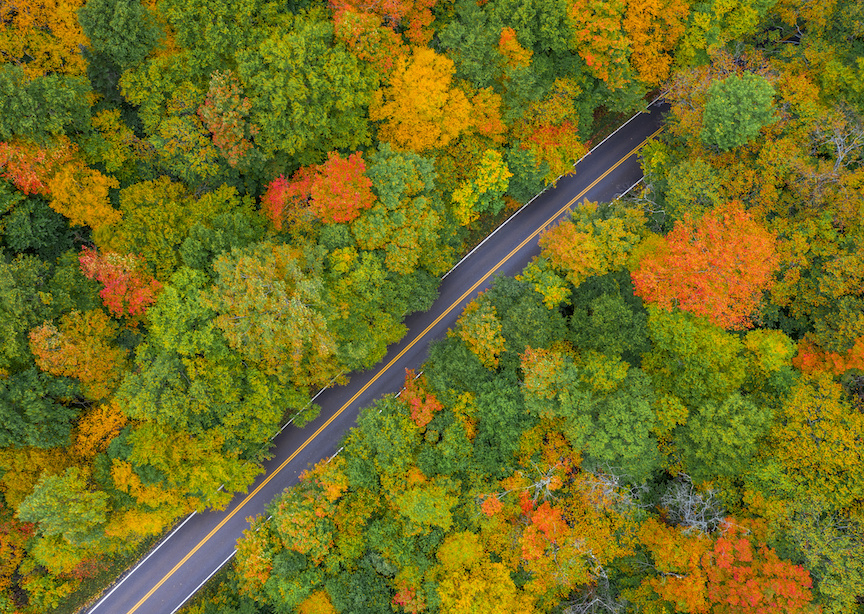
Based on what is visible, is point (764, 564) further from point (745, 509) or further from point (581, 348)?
point (581, 348)

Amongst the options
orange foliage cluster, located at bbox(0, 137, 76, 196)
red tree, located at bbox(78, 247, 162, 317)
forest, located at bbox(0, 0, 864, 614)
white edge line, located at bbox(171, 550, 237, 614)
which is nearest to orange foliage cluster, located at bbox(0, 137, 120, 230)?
orange foliage cluster, located at bbox(0, 137, 76, 196)

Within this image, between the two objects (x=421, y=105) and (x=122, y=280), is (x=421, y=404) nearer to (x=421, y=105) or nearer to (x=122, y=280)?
(x=421, y=105)

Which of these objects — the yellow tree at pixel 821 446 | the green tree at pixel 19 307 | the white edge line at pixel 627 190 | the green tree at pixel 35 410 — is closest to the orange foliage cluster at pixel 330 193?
the green tree at pixel 19 307

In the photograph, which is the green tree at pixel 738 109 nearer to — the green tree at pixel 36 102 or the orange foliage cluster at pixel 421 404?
the orange foliage cluster at pixel 421 404

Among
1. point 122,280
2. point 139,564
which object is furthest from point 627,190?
point 139,564

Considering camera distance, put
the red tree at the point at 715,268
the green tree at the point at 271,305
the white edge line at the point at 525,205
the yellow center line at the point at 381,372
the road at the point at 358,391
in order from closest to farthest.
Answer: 1. the green tree at the point at 271,305
2. the red tree at the point at 715,268
3. the road at the point at 358,391
4. the yellow center line at the point at 381,372
5. the white edge line at the point at 525,205

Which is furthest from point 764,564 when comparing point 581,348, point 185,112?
point 185,112
